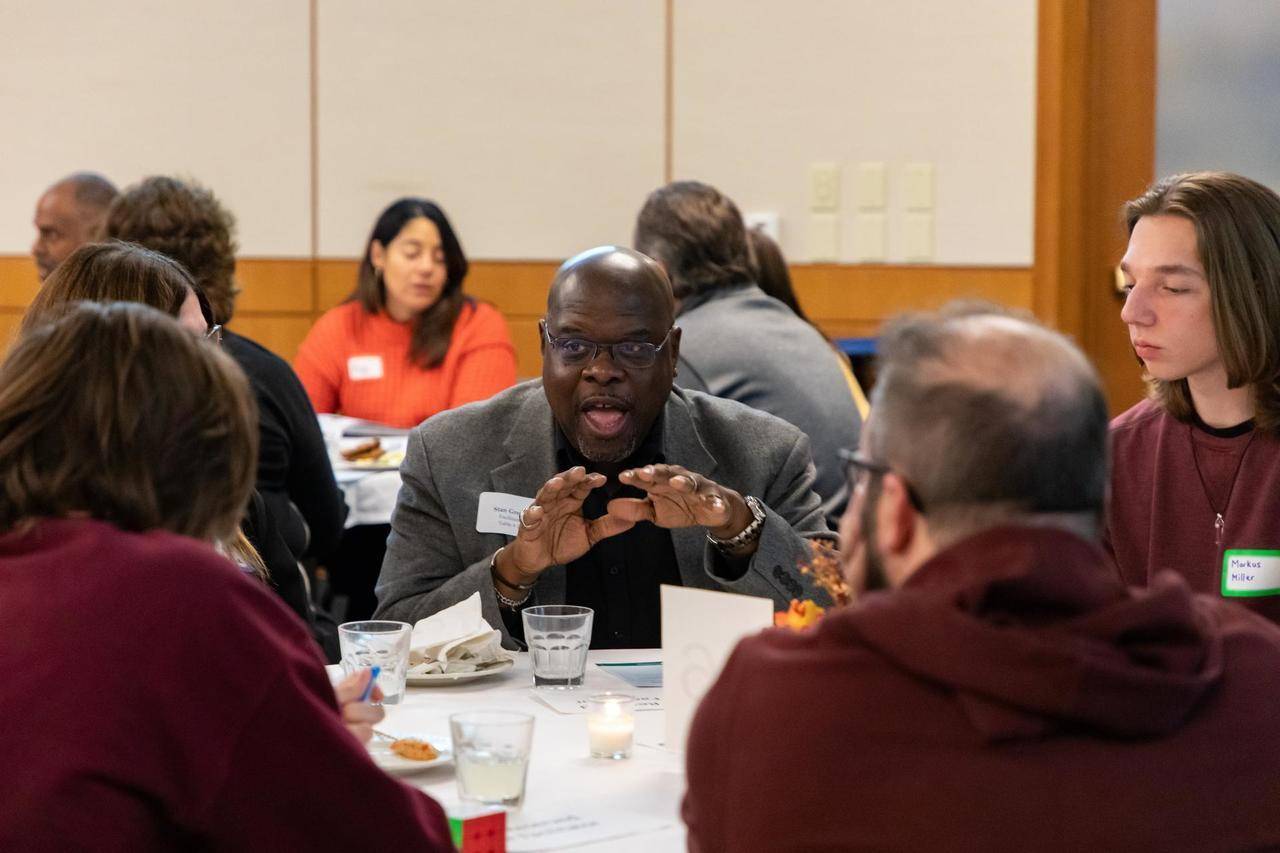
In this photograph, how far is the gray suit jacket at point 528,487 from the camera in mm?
A: 2480

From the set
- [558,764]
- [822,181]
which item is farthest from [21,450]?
[822,181]

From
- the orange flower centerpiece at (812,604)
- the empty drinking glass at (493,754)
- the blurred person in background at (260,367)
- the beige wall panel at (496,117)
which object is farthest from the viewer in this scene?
the beige wall panel at (496,117)

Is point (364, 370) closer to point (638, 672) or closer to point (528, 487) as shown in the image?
point (528, 487)

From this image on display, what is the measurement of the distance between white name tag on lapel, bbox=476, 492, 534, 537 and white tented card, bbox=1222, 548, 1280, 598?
1.15 m

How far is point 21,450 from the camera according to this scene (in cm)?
132

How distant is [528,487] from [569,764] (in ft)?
2.94

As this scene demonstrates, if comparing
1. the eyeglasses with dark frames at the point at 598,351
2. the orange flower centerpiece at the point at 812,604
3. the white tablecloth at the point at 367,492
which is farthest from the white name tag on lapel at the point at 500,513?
the white tablecloth at the point at 367,492

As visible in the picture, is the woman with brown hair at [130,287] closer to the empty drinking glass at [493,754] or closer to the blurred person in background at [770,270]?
the empty drinking glass at [493,754]

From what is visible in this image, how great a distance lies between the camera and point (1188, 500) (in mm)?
2451

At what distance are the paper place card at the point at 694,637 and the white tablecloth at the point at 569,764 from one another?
2.1 inches

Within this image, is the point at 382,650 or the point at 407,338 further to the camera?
the point at 407,338

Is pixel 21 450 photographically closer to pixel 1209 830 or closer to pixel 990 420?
pixel 990 420

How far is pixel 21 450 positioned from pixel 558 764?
759 millimetres

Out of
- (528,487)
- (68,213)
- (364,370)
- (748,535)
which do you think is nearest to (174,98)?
(68,213)
